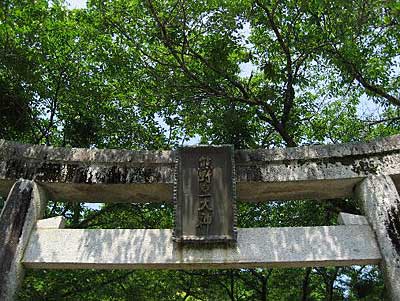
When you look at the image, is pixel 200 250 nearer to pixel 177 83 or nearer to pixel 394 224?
pixel 394 224

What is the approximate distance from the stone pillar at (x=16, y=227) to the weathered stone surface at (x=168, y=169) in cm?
23

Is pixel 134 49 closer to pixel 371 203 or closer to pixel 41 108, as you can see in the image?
pixel 41 108

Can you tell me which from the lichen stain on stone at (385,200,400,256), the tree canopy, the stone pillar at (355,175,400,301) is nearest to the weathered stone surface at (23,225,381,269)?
the stone pillar at (355,175,400,301)

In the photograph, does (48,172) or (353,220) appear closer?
(353,220)

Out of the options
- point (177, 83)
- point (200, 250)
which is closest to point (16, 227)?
point (200, 250)

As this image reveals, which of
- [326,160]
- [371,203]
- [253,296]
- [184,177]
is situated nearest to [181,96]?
[184,177]

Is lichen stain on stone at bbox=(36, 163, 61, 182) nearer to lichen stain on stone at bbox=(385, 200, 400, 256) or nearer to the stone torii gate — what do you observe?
the stone torii gate

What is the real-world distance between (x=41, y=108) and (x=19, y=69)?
1139 millimetres

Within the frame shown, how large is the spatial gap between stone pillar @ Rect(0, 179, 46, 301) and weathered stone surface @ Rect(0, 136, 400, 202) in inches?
8.9

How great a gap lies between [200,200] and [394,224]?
8.65 feet

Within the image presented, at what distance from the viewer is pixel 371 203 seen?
229 inches

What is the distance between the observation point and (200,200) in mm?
5828

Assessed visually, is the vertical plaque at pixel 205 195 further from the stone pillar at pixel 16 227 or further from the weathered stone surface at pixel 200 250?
the stone pillar at pixel 16 227

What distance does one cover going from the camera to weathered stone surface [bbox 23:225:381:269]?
17.6ft
